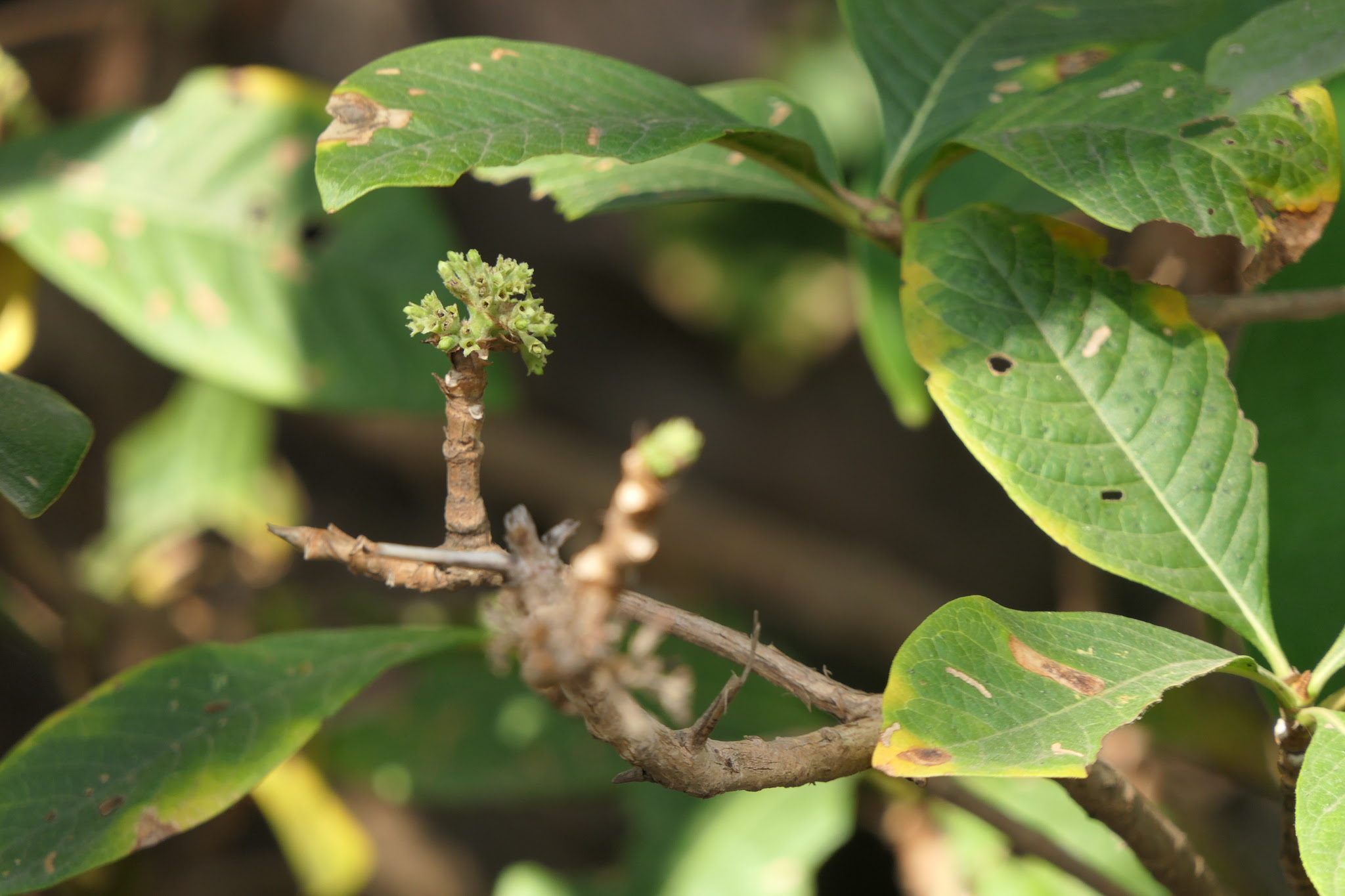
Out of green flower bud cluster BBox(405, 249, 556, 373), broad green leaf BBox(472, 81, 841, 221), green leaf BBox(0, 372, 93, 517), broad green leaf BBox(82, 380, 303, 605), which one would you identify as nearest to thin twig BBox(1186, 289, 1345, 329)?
broad green leaf BBox(472, 81, 841, 221)

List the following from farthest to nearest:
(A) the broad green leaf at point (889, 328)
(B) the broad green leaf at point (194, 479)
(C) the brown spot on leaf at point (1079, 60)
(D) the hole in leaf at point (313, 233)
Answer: (B) the broad green leaf at point (194, 479), (D) the hole in leaf at point (313, 233), (A) the broad green leaf at point (889, 328), (C) the brown spot on leaf at point (1079, 60)

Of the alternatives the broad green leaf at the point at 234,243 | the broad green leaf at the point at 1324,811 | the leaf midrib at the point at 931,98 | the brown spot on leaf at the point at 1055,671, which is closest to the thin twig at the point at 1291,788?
the broad green leaf at the point at 1324,811

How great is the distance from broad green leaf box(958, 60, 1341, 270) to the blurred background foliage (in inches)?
11.4

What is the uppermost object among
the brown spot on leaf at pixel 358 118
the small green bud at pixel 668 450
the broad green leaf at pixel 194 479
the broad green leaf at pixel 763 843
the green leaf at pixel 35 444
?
the brown spot on leaf at pixel 358 118

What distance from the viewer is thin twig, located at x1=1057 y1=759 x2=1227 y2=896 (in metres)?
0.57

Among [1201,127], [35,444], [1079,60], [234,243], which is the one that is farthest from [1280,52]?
[234,243]

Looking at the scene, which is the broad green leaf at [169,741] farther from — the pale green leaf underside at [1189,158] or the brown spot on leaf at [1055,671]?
the pale green leaf underside at [1189,158]

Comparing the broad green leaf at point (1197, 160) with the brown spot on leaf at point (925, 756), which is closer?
the brown spot on leaf at point (925, 756)

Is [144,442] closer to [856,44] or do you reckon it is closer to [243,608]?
[243,608]

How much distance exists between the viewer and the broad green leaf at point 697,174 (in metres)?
0.77

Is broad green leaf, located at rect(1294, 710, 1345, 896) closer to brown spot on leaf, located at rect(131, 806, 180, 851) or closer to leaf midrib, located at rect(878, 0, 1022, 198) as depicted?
leaf midrib, located at rect(878, 0, 1022, 198)

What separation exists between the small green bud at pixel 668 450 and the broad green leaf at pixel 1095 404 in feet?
1.07

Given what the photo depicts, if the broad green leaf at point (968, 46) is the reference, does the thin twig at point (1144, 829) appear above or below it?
below

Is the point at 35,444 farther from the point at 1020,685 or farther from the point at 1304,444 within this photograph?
the point at 1304,444
